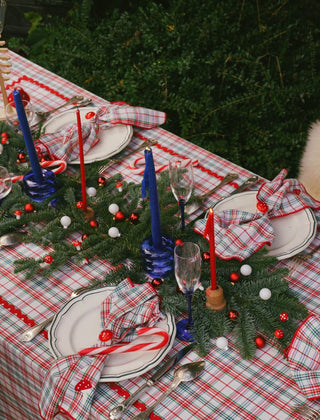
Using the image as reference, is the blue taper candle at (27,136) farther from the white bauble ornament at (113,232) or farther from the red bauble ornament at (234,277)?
the red bauble ornament at (234,277)

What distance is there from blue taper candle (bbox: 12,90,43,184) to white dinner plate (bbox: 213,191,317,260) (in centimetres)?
49

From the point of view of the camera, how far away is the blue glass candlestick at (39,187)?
62.3 inches

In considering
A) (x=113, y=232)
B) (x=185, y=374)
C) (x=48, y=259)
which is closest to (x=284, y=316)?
(x=185, y=374)

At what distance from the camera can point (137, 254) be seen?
1.43m

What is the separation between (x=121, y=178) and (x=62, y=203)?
0.67 feet

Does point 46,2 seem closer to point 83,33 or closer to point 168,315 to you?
point 83,33

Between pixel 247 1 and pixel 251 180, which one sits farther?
pixel 247 1

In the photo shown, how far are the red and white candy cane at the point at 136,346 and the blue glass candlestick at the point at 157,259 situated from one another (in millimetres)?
180

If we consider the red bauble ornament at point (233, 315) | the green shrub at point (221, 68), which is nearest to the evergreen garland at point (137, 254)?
the red bauble ornament at point (233, 315)

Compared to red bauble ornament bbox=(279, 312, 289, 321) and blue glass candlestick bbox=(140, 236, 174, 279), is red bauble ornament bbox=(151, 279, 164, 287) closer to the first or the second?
blue glass candlestick bbox=(140, 236, 174, 279)

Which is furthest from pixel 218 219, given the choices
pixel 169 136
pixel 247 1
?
pixel 247 1

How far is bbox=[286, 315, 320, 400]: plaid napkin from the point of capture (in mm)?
1139

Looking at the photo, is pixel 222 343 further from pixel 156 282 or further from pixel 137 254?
pixel 137 254

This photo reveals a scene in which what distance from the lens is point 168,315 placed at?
128 centimetres
